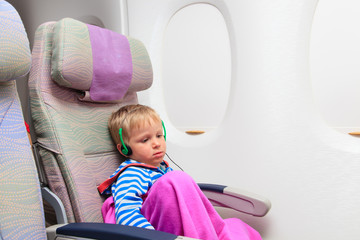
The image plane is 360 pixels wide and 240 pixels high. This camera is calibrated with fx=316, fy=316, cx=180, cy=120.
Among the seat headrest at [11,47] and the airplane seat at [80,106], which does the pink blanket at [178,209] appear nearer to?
the airplane seat at [80,106]

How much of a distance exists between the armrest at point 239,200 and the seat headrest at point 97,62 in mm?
592

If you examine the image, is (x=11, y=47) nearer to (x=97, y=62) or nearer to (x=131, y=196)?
(x=97, y=62)

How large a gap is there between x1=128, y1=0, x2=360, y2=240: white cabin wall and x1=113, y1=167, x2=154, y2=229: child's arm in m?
0.61

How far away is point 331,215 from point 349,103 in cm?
56

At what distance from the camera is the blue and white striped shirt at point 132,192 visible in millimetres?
1033

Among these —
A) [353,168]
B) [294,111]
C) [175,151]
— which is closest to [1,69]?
[175,151]

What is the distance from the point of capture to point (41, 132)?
1.15 meters

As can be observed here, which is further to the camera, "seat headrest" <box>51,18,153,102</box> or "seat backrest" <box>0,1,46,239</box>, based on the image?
"seat headrest" <box>51,18,153,102</box>

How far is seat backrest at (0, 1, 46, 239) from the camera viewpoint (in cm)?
85

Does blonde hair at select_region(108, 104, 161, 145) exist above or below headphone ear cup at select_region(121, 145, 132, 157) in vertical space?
above

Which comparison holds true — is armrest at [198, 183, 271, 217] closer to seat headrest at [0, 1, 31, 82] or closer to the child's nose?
the child's nose

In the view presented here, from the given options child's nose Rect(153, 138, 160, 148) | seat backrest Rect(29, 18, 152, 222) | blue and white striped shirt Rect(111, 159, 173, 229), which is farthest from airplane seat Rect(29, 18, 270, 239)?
child's nose Rect(153, 138, 160, 148)

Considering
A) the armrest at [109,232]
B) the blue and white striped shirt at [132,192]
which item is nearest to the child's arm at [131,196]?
the blue and white striped shirt at [132,192]

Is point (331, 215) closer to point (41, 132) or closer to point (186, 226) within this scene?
point (186, 226)
